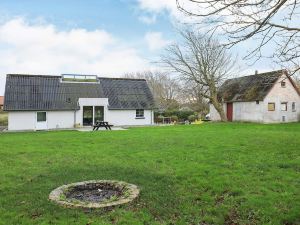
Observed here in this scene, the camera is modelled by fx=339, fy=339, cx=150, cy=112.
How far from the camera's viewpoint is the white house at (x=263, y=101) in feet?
117

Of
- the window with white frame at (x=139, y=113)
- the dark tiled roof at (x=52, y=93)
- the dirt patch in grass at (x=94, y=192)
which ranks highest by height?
the dark tiled roof at (x=52, y=93)

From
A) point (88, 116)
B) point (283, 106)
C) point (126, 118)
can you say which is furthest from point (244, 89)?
point (88, 116)

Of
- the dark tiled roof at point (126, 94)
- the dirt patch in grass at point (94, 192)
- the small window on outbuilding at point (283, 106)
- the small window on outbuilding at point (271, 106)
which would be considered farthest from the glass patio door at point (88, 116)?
the dirt patch in grass at point (94, 192)

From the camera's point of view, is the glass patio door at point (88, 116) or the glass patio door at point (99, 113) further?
the glass patio door at point (99, 113)

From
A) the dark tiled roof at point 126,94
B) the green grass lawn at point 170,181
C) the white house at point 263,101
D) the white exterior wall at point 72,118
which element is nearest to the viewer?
the green grass lawn at point 170,181

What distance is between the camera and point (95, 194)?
7.52 meters

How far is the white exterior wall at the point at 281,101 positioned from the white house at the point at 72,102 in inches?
494

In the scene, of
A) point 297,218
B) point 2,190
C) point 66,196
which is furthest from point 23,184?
point 297,218

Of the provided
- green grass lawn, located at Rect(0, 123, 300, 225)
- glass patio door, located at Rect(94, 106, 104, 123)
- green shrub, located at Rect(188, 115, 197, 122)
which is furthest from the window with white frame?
green grass lawn, located at Rect(0, 123, 300, 225)

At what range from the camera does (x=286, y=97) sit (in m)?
36.9

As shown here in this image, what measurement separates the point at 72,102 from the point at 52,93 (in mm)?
2352

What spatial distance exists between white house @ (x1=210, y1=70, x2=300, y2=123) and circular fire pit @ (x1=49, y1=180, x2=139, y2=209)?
29.2m

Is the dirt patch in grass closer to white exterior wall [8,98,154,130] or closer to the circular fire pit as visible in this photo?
the circular fire pit

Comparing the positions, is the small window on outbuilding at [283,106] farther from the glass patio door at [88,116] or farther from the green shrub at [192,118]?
the glass patio door at [88,116]
